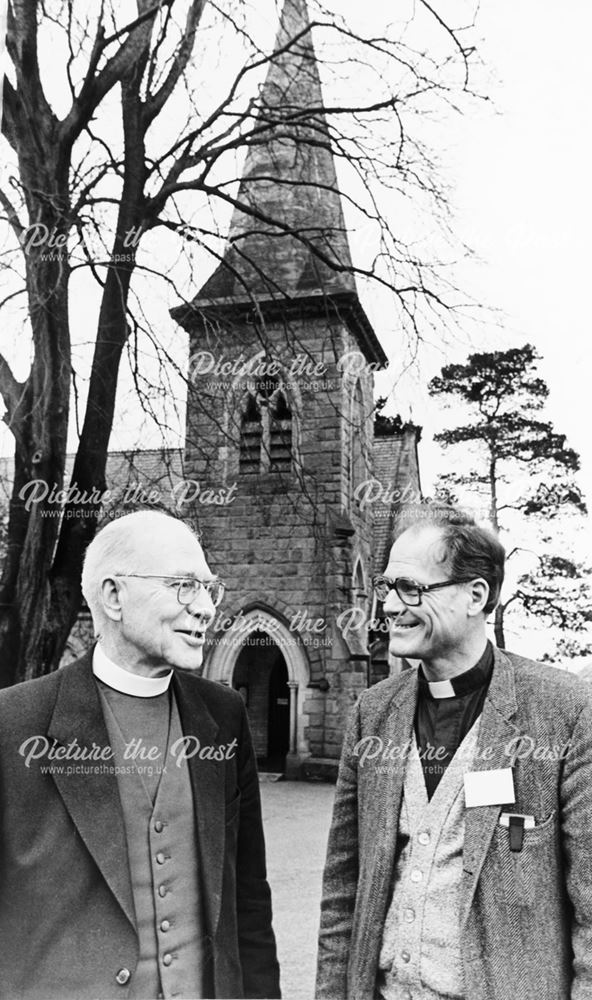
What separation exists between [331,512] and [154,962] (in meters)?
11.7

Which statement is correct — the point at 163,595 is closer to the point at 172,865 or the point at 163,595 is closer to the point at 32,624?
the point at 172,865

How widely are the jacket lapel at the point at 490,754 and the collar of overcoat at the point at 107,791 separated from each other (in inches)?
22.4

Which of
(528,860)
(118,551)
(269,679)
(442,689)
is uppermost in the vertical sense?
(118,551)

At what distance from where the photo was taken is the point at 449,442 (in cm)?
1553

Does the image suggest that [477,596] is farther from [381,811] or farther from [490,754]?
[381,811]

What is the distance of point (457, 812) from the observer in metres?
1.95

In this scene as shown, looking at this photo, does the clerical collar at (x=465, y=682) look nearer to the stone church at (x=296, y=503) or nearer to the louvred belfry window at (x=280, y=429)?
the stone church at (x=296, y=503)

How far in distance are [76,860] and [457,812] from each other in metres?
0.86

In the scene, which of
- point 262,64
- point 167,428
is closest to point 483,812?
point 167,428

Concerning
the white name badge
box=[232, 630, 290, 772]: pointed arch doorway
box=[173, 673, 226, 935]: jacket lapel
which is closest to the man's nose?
the white name badge

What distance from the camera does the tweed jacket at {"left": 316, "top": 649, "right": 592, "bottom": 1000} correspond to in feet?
5.92

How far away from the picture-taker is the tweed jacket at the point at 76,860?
1837 millimetres

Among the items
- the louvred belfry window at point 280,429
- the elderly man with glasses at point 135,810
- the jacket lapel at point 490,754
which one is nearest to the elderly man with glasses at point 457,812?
the jacket lapel at point 490,754

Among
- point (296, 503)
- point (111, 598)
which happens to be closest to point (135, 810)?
point (111, 598)
